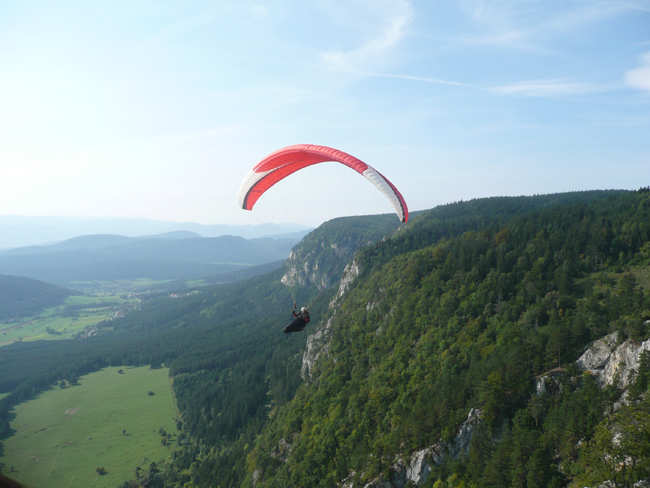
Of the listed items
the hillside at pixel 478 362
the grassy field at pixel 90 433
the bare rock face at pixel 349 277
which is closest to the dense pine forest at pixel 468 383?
the hillside at pixel 478 362

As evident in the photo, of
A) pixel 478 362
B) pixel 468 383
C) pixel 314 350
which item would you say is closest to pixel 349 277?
pixel 314 350

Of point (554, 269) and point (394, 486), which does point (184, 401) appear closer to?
point (394, 486)

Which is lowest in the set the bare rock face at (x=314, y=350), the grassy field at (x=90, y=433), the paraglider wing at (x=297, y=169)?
the grassy field at (x=90, y=433)

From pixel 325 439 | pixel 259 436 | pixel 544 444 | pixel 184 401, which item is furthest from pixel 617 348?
pixel 184 401

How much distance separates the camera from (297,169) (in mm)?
42406

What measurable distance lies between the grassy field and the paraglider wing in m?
123

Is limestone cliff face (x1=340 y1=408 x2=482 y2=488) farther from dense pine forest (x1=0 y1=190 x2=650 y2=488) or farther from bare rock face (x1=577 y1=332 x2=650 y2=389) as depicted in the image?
bare rock face (x1=577 y1=332 x2=650 y2=389)

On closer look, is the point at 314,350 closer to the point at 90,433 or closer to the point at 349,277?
the point at 349,277

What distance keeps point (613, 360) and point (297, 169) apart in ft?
156

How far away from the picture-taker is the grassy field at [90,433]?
400 ft

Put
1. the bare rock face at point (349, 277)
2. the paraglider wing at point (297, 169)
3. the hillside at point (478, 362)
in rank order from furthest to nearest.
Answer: the bare rock face at point (349, 277), the hillside at point (478, 362), the paraglider wing at point (297, 169)

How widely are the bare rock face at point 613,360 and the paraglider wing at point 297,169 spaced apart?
37.6 m

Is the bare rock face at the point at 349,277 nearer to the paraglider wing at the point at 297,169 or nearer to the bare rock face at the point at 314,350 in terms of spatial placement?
the bare rock face at the point at 314,350

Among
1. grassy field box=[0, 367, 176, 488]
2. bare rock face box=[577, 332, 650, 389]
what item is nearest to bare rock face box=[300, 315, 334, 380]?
grassy field box=[0, 367, 176, 488]
